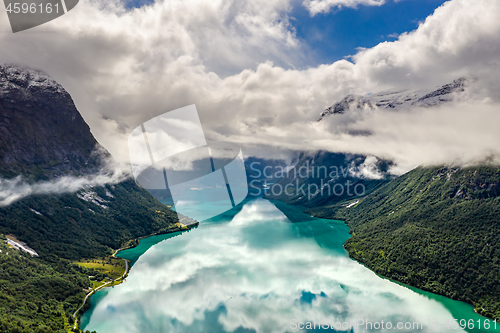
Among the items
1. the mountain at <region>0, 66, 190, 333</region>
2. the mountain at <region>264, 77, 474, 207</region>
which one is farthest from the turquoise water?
the mountain at <region>264, 77, 474, 207</region>

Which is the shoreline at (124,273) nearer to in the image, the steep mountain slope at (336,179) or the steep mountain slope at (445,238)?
the steep mountain slope at (445,238)

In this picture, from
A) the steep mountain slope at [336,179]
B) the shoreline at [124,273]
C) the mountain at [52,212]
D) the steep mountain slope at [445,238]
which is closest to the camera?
the shoreline at [124,273]

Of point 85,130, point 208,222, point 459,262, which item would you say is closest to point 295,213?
point 208,222

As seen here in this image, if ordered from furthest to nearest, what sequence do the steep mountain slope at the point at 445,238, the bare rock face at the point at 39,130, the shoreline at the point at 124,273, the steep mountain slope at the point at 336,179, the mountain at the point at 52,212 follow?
the steep mountain slope at the point at 336,179 < the bare rock face at the point at 39,130 < the steep mountain slope at the point at 445,238 < the mountain at the point at 52,212 < the shoreline at the point at 124,273

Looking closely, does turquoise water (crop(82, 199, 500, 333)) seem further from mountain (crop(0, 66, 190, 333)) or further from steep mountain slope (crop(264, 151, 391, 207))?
steep mountain slope (crop(264, 151, 391, 207))

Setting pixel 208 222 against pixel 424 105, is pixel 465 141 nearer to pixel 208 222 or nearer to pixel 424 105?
pixel 424 105

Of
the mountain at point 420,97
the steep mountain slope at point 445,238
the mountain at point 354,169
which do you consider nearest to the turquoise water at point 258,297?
the steep mountain slope at point 445,238
